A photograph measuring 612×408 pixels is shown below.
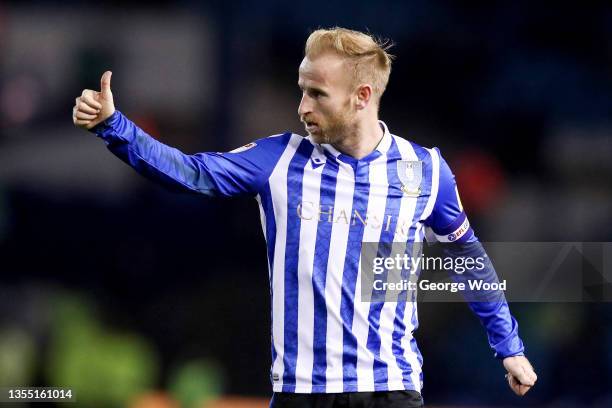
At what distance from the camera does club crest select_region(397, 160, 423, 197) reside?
3400mm

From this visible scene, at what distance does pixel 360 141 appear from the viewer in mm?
3393

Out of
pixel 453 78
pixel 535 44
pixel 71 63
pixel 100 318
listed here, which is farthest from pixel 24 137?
pixel 535 44

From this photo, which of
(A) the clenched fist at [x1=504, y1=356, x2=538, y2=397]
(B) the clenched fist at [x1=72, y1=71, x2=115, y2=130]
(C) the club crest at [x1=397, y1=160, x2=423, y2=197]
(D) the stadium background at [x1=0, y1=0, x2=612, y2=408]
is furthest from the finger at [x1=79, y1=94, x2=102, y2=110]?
(D) the stadium background at [x1=0, y1=0, x2=612, y2=408]

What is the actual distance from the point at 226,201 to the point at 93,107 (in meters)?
3.72

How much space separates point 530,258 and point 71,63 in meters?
3.27

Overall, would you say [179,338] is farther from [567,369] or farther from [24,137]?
[567,369]

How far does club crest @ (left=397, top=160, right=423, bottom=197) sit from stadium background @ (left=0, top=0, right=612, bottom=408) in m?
3.05

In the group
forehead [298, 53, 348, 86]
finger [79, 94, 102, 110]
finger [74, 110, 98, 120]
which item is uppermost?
forehead [298, 53, 348, 86]

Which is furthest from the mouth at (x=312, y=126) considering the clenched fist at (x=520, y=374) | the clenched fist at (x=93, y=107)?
the clenched fist at (x=520, y=374)

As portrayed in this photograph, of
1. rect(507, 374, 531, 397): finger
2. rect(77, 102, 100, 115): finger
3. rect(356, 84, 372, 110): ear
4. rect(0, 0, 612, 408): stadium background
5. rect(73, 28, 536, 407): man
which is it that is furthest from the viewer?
rect(0, 0, 612, 408): stadium background

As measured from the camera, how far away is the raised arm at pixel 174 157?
296 centimetres

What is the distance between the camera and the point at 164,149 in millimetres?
3125

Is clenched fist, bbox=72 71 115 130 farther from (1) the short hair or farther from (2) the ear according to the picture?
(2) the ear

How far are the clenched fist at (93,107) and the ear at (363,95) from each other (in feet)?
2.67
